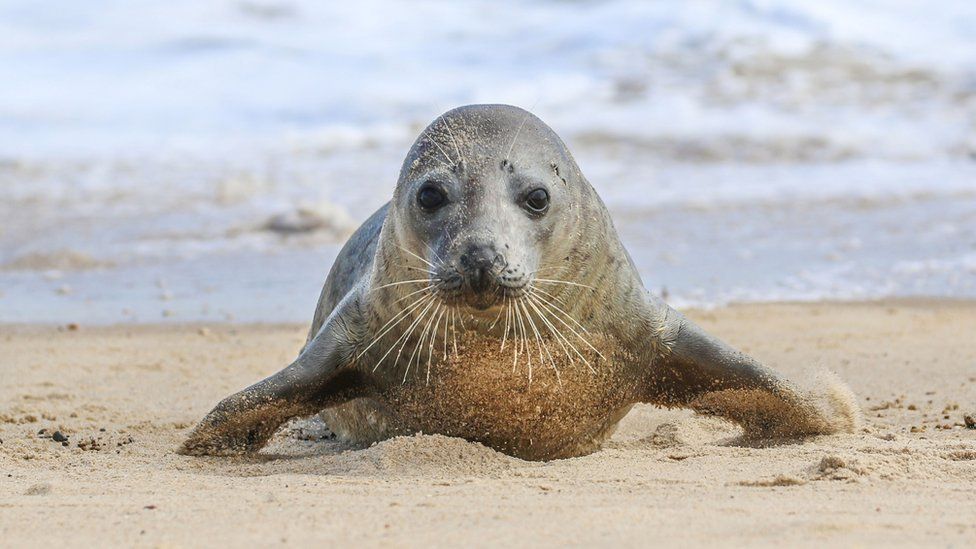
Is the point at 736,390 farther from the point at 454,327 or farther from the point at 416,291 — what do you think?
the point at 416,291

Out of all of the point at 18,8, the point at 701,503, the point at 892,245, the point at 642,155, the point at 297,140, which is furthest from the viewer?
the point at 18,8

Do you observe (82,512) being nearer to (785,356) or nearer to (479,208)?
(479,208)

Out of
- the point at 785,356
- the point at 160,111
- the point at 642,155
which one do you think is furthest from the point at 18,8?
the point at 785,356

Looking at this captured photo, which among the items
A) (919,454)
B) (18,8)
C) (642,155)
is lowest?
(919,454)

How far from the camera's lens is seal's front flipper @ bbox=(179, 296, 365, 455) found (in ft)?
16.0

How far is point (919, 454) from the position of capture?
4.27 m

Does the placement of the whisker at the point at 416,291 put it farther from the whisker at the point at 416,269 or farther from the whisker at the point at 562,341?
the whisker at the point at 562,341

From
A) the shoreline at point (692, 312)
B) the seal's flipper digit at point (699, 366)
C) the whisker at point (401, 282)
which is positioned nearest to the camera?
the whisker at point (401, 282)

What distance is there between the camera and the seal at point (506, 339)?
4.32 meters

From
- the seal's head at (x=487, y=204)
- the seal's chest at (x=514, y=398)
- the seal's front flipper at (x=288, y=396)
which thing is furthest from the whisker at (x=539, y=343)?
the seal's front flipper at (x=288, y=396)

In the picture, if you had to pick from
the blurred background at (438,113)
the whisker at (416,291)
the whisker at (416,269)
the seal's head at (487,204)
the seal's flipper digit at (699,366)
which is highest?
the blurred background at (438,113)

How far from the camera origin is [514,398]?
4.59m

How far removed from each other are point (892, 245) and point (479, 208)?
6774 mm

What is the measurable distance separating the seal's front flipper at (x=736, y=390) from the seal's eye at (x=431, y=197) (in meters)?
0.99
